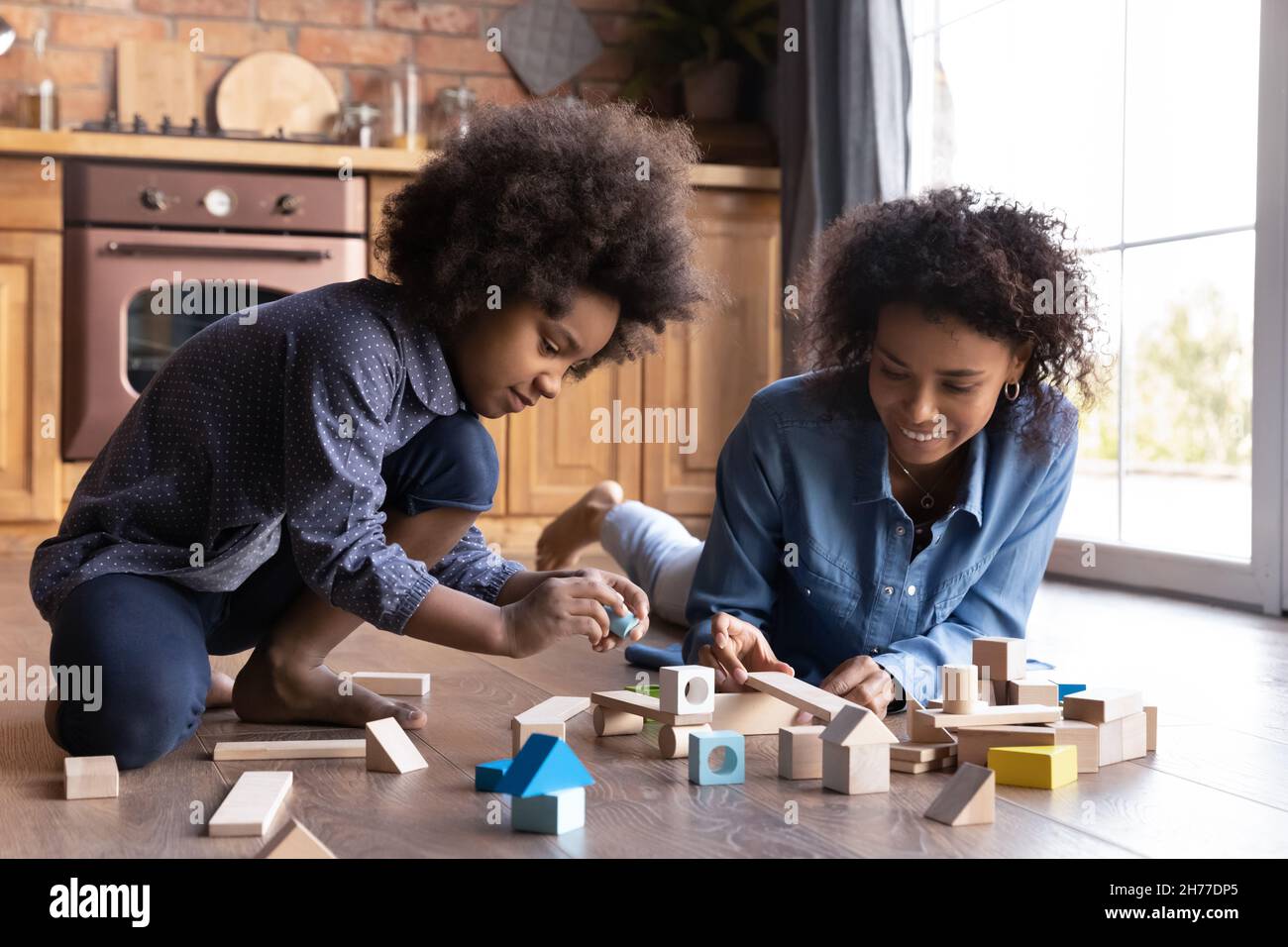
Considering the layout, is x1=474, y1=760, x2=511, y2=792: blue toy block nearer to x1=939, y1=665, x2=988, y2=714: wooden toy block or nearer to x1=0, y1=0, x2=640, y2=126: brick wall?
x1=939, y1=665, x2=988, y2=714: wooden toy block

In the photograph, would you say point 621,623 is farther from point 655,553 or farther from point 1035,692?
point 655,553

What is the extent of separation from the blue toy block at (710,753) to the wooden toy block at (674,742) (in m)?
0.08

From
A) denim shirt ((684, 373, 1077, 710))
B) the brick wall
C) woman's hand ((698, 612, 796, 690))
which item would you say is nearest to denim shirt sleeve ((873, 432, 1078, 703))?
denim shirt ((684, 373, 1077, 710))

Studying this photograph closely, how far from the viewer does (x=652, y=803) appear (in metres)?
1.26

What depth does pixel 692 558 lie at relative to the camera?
2.38m

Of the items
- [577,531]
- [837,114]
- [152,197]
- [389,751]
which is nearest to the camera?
[389,751]

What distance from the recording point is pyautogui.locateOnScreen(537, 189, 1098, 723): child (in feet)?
5.23

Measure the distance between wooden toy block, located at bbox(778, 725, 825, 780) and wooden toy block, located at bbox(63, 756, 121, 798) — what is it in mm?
618

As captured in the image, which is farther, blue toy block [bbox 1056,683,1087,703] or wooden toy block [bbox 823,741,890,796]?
blue toy block [bbox 1056,683,1087,703]

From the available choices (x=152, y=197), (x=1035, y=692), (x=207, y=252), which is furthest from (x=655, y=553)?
(x=152, y=197)

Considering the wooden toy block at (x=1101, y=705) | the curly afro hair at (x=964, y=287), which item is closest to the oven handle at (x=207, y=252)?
the curly afro hair at (x=964, y=287)

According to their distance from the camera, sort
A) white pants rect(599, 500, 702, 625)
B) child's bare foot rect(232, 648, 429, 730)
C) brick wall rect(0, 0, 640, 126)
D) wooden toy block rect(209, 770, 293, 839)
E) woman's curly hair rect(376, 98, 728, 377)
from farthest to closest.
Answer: brick wall rect(0, 0, 640, 126) → white pants rect(599, 500, 702, 625) → child's bare foot rect(232, 648, 429, 730) → woman's curly hair rect(376, 98, 728, 377) → wooden toy block rect(209, 770, 293, 839)

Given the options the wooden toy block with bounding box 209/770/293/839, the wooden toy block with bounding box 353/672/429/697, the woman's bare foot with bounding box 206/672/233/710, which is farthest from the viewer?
the wooden toy block with bounding box 353/672/429/697

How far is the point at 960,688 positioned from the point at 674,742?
0.98ft
